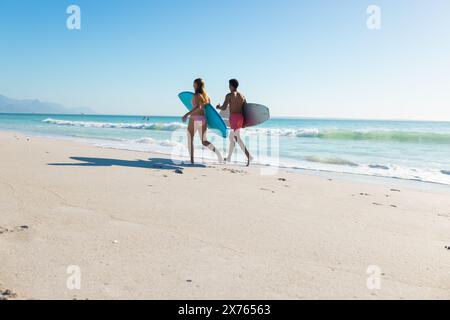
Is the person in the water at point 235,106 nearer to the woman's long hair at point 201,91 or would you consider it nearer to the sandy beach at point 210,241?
the woman's long hair at point 201,91

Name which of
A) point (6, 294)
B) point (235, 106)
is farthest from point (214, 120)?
point (6, 294)

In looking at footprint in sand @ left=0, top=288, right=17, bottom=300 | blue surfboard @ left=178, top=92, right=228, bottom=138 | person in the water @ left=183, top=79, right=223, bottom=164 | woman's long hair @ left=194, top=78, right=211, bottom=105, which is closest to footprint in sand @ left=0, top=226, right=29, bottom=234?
footprint in sand @ left=0, top=288, right=17, bottom=300

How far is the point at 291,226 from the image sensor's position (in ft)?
9.57

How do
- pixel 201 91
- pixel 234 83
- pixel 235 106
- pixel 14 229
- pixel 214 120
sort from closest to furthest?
pixel 14 229, pixel 201 91, pixel 234 83, pixel 235 106, pixel 214 120

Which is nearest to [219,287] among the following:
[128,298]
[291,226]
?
[128,298]

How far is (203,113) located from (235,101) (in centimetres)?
88

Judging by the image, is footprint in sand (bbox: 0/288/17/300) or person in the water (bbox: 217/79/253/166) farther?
person in the water (bbox: 217/79/253/166)

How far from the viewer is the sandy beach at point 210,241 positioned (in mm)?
1828

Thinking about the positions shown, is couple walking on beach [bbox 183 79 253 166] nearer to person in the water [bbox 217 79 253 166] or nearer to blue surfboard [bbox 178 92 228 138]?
person in the water [bbox 217 79 253 166]

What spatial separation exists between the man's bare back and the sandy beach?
3.25m

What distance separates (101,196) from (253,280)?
205 centimetres

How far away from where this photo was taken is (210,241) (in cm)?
246

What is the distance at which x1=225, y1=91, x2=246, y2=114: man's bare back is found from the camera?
24.3 ft

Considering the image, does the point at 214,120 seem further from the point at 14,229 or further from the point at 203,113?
the point at 14,229
